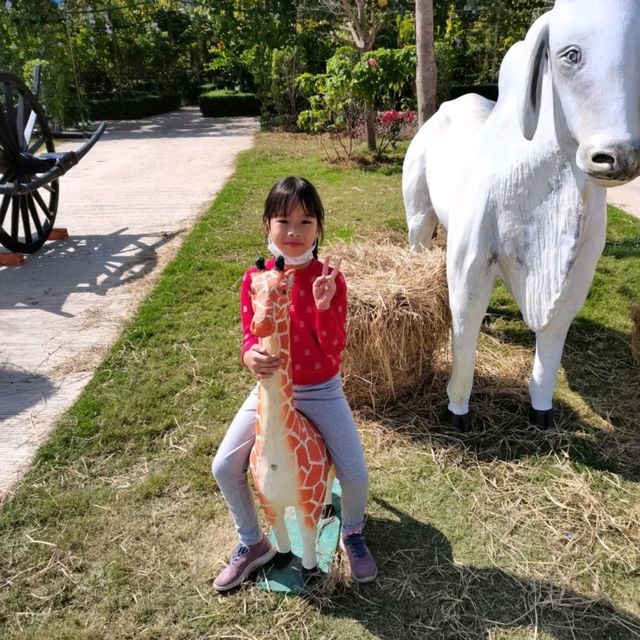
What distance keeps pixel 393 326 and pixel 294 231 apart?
118 cm

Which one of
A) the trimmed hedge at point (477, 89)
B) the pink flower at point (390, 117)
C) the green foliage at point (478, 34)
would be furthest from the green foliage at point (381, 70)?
the trimmed hedge at point (477, 89)

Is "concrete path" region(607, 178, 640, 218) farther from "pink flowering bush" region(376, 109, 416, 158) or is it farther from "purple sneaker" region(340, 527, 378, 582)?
"purple sneaker" region(340, 527, 378, 582)

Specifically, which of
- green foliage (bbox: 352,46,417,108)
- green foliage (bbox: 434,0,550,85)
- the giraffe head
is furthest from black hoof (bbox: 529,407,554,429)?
green foliage (bbox: 434,0,550,85)

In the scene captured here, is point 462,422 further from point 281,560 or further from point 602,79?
point 602,79

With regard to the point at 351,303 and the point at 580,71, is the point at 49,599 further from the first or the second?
the point at 580,71

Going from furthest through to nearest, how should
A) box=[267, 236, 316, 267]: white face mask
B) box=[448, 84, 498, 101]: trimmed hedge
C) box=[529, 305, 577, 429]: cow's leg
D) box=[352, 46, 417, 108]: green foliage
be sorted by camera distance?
1. box=[448, 84, 498, 101]: trimmed hedge
2. box=[352, 46, 417, 108]: green foliage
3. box=[529, 305, 577, 429]: cow's leg
4. box=[267, 236, 316, 267]: white face mask

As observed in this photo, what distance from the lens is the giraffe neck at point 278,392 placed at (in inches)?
66.8

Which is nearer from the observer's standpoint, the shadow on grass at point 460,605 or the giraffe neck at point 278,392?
the giraffe neck at point 278,392

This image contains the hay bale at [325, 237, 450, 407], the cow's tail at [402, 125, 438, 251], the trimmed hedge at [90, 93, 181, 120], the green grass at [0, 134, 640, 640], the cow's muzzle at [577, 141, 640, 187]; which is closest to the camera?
the cow's muzzle at [577, 141, 640, 187]

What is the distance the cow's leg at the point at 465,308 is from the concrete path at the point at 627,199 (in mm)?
5271

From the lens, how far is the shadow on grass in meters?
1.90

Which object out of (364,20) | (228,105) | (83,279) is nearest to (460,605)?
(83,279)

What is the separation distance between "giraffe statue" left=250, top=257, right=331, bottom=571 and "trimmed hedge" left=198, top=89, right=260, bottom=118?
22.4 meters

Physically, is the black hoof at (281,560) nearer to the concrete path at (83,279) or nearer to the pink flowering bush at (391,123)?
the concrete path at (83,279)
